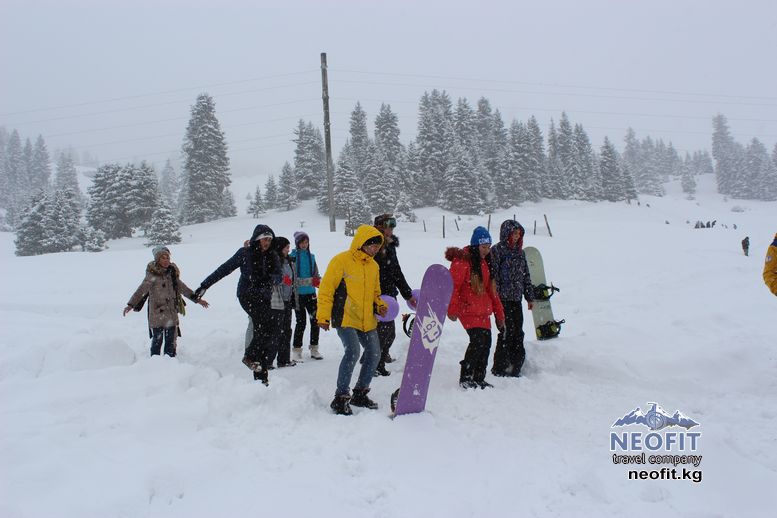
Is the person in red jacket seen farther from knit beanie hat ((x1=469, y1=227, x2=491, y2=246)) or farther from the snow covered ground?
the snow covered ground

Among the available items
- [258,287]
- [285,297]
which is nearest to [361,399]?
[258,287]

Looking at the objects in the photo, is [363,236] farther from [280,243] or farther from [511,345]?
[511,345]

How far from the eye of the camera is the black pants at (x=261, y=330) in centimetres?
582

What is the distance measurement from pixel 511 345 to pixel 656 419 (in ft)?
6.59

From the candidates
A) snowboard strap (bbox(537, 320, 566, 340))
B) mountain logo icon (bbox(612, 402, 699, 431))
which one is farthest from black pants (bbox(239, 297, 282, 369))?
snowboard strap (bbox(537, 320, 566, 340))

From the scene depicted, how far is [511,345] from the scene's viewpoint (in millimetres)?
6289

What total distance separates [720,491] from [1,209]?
344 ft

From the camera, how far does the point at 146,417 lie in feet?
12.7

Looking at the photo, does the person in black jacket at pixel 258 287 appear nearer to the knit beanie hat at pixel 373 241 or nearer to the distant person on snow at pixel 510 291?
the knit beanie hat at pixel 373 241

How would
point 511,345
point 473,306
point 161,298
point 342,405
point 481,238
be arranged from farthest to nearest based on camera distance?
point 161,298
point 511,345
point 481,238
point 473,306
point 342,405

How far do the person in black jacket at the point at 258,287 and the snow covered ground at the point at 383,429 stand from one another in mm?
776

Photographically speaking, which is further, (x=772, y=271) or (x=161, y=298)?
(x=161, y=298)

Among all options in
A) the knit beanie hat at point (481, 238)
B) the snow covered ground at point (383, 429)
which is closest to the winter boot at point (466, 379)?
the snow covered ground at point (383, 429)

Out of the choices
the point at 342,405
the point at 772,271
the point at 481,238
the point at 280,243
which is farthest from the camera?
the point at 280,243
